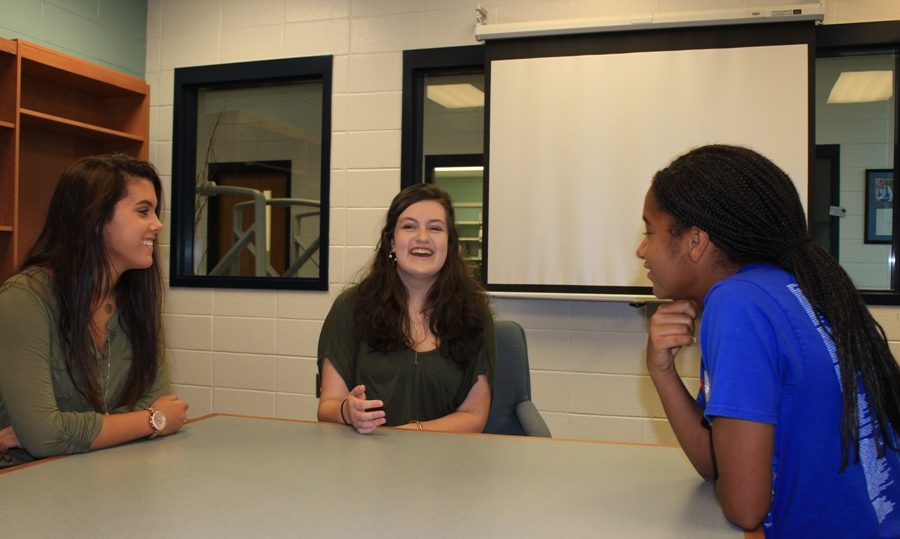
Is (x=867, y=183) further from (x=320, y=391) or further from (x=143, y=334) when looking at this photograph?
(x=143, y=334)

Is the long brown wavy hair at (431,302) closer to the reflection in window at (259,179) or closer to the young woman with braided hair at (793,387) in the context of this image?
the young woman with braided hair at (793,387)

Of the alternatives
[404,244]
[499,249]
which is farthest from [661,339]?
[499,249]

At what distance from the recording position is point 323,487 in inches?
45.8

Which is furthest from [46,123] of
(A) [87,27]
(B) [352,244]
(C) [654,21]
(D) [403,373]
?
(C) [654,21]

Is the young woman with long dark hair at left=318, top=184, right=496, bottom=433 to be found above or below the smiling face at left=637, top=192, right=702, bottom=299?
below

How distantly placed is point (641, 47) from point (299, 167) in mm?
1981

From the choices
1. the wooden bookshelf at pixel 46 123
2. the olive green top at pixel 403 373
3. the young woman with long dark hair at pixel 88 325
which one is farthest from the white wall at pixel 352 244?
the young woman with long dark hair at pixel 88 325

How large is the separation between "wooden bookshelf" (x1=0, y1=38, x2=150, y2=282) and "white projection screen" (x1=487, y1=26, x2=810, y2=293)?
198cm

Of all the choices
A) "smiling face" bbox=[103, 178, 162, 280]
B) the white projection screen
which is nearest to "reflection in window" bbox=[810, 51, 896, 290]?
the white projection screen

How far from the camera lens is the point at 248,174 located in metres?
4.08

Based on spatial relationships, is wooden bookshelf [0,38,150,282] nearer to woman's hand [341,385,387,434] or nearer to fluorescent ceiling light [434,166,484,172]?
fluorescent ceiling light [434,166,484,172]

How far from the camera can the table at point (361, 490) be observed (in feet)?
3.24

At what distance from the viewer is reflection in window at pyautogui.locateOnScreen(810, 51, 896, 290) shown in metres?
3.06

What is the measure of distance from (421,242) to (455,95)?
5.67ft
